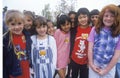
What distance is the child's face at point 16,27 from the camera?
5.37 feet

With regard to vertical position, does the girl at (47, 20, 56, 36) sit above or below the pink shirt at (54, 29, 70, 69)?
above

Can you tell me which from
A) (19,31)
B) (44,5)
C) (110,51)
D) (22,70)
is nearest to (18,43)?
(19,31)

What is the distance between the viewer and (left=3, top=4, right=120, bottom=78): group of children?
165 cm

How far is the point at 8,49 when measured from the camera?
158 cm

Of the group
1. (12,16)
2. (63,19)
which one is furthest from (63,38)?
(12,16)

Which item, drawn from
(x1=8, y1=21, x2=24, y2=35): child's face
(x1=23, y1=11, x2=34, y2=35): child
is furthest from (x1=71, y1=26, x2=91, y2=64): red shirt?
(x1=8, y1=21, x2=24, y2=35): child's face

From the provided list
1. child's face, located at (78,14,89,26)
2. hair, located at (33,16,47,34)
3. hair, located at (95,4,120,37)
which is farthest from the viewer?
child's face, located at (78,14,89,26)

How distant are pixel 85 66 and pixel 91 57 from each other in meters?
0.25

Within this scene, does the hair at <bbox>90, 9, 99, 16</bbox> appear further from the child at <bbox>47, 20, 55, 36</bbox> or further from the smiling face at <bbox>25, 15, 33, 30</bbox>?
the smiling face at <bbox>25, 15, 33, 30</bbox>

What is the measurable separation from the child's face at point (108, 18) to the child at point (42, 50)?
44 centimetres

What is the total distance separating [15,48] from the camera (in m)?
1.64

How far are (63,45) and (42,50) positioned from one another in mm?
208


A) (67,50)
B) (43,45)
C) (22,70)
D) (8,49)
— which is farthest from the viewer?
(67,50)

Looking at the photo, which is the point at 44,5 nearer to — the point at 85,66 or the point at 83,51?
the point at 83,51
